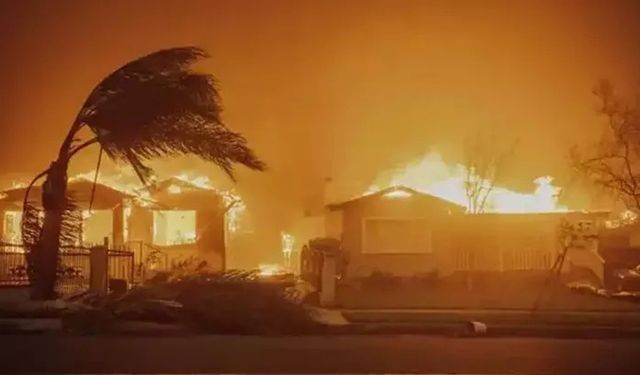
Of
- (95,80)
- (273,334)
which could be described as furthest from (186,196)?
(95,80)

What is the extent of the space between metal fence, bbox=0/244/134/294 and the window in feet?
28.7

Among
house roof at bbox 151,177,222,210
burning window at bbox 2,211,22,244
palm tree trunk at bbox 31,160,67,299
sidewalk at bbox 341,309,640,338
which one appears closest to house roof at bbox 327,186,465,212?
house roof at bbox 151,177,222,210

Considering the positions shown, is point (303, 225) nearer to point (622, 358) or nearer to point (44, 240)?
point (44, 240)

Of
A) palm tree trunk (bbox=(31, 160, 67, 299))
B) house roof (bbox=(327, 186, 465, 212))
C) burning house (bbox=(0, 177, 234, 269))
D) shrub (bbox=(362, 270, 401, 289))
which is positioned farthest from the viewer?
burning house (bbox=(0, 177, 234, 269))

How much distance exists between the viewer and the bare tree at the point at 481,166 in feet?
152

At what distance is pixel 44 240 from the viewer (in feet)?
72.0

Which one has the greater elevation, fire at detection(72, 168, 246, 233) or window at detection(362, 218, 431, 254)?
fire at detection(72, 168, 246, 233)

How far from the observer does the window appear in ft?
112

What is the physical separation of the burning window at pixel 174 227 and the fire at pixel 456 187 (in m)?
8.36

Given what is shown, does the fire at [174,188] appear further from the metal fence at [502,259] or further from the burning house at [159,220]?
the metal fence at [502,259]

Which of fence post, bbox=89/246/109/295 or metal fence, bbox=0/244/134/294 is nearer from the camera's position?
fence post, bbox=89/246/109/295

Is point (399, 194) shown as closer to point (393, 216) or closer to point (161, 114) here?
point (393, 216)

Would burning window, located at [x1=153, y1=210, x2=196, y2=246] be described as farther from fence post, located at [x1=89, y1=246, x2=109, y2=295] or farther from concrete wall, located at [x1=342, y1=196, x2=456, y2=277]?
fence post, located at [x1=89, y1=246, x2=109, y2=295]

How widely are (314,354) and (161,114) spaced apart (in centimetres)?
816
